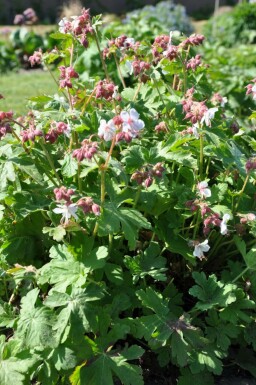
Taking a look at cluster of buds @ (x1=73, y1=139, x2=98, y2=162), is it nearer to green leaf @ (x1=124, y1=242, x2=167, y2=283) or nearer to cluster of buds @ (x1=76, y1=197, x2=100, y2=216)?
cluster of buds @ (x1=76, y1=197, x2=100, y2=216)

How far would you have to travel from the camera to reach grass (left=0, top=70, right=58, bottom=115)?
7.12m

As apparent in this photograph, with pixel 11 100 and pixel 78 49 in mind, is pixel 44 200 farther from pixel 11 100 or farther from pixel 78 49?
pixel 11 100

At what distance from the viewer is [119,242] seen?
7.84 feet

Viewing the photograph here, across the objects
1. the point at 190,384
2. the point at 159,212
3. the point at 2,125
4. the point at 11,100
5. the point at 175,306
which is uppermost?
the point at 2,125

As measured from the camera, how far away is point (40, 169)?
2.38 meters

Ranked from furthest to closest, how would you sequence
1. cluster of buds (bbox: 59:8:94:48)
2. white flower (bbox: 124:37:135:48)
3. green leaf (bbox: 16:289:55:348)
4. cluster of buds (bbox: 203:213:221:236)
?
white flower (bbox: 124:37:135:48)
cluster of buds (bbox: 59:8:94:48)
cluster of buds (bbox: 203:213:221:236)
green leaf (bbox: 16:289:55:348)

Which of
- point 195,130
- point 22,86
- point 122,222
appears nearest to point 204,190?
point 195,130

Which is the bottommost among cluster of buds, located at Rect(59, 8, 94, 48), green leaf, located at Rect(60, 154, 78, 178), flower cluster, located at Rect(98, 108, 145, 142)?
green leaf, located at Rect(60, 154, 78, 178)

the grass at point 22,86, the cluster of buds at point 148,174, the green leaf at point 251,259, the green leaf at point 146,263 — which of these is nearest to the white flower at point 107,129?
the cluster of buds at point 148,174

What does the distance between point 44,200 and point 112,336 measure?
0.61 m

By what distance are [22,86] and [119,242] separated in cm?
628

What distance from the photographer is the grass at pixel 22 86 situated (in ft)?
23.4

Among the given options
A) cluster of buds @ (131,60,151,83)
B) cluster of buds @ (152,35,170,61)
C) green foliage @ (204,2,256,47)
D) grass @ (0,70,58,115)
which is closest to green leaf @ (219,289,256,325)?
cluster of buds @ (131,60,151,83)

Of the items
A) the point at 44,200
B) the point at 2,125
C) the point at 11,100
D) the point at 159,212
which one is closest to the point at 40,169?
the point at 44,200
